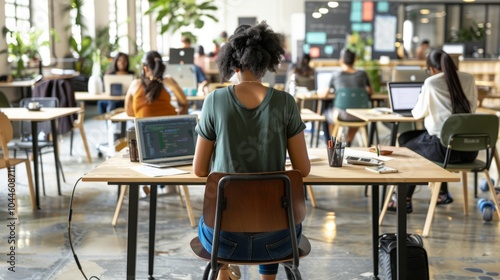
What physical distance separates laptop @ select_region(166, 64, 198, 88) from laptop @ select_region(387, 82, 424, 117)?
2.16 meters

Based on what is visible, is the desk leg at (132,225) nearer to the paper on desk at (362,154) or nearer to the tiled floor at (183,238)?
the tiled floor at (183,238)

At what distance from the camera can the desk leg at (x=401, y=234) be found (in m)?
2.89

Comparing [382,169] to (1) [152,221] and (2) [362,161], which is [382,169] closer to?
(2) [362,161]

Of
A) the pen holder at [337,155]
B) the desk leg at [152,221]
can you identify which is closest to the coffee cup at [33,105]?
the desk leg at [152,221]

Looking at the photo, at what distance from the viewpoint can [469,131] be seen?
14.5 feet

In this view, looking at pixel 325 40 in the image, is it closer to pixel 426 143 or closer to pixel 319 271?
pixel 426 143

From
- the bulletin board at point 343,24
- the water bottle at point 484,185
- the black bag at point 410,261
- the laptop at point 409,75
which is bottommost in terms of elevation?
the water bottle at point 484,185

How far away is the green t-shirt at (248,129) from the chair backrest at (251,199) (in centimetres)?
16

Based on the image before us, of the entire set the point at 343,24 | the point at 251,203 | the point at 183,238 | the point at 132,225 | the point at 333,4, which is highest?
the point at 333,4

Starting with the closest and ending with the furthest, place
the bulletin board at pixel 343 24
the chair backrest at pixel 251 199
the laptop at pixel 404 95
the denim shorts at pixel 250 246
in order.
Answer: the chair backrest at pixel 251 199
the denim shorts at pixel 250 246
the laptop at pixel 404 95
the bulletin board at pixel 343 24

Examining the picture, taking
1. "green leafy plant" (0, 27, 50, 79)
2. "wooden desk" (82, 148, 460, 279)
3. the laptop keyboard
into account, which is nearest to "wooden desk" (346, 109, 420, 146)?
"wooden desk" (82, 148, 460, 279)

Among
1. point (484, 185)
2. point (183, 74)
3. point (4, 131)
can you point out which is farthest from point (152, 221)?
point (183, 74)

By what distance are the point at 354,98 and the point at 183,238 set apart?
9.87 feet

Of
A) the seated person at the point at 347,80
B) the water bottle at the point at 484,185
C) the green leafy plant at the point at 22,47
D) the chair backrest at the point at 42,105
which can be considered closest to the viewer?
the water bottle at the point at 484,185
